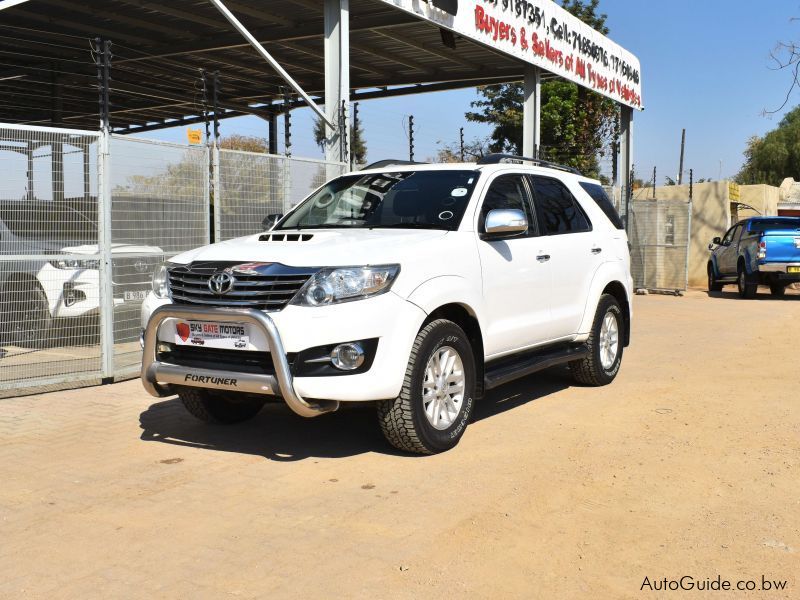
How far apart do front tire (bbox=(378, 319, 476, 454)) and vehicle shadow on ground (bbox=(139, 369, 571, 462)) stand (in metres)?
0.22

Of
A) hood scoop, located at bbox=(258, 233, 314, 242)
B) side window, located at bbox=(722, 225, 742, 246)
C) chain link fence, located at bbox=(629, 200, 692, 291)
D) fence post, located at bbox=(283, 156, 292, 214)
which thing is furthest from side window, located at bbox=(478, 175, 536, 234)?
side window, located at bbox=(722, 225, 742, 246)

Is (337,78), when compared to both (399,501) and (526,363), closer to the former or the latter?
(526,363)

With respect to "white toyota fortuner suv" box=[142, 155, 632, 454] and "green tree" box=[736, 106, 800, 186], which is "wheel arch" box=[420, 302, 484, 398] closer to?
"white toyota fortuner suv" box=[142, 155, 632, 454]

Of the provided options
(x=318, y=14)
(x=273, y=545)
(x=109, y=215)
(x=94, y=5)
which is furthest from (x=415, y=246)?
(x=94, y=5)

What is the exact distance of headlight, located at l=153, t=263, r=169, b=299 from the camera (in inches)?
227

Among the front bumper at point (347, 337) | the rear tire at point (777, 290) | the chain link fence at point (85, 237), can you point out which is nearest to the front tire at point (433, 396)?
the front bumper at point (347, 337)

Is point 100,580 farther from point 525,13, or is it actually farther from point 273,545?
point 525,13

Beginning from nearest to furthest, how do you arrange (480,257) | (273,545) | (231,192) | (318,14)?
1. (273,545)
2. (480,257)
3. (231,192)
4. (318,14)

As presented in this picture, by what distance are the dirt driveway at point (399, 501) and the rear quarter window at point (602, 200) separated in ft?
5.96

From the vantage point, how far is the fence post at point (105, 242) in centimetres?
788

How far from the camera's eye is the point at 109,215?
7.93 m

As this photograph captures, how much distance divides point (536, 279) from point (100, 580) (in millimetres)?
4092

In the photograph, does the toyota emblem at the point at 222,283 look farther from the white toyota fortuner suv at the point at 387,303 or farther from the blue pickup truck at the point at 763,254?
the blue pickup truck at the point at 763,254

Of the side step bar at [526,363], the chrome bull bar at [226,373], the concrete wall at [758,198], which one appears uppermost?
the concrete wall at [758,198]
